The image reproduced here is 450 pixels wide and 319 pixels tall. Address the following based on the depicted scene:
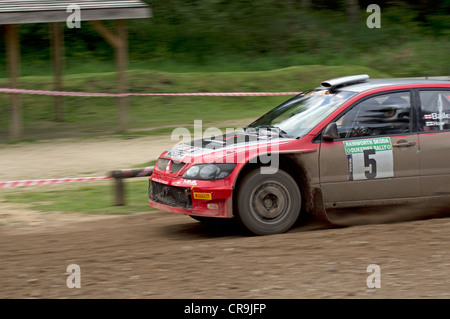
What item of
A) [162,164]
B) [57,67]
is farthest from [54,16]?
[162,164]

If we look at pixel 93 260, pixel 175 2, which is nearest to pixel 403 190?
pixel 93 260

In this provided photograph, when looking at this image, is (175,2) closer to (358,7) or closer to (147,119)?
(358,7)

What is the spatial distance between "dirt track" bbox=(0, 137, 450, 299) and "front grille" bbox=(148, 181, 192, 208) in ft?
1.31

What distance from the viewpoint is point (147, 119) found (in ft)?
60.3

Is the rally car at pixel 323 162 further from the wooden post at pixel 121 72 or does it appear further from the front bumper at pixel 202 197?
the wooden post at pixel 121 72

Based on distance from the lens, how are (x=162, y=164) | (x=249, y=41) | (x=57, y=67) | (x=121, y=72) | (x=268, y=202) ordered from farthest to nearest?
(x=249, y=41) → (x=57, y=67) → (x=121, y=72) → (x=162, y=164) → (x=268, y=202)

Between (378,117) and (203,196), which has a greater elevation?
(378,117)

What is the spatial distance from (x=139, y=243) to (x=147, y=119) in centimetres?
1172

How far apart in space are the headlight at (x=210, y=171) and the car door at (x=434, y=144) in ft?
7.08

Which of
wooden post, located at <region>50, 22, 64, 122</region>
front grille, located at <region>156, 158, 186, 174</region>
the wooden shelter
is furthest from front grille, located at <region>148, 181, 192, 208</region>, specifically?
wooden post, located at <region>50, 22, 64, 122</region>

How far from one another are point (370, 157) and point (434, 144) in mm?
785

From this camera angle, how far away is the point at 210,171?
6773 millimetres

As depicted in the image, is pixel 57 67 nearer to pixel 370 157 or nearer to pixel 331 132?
pixel 331 132

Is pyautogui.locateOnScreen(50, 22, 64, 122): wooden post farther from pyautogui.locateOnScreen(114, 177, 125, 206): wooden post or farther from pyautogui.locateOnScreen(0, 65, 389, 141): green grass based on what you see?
pyautogui.locateOnScreen(114, 177, 125, 206): wooden post
